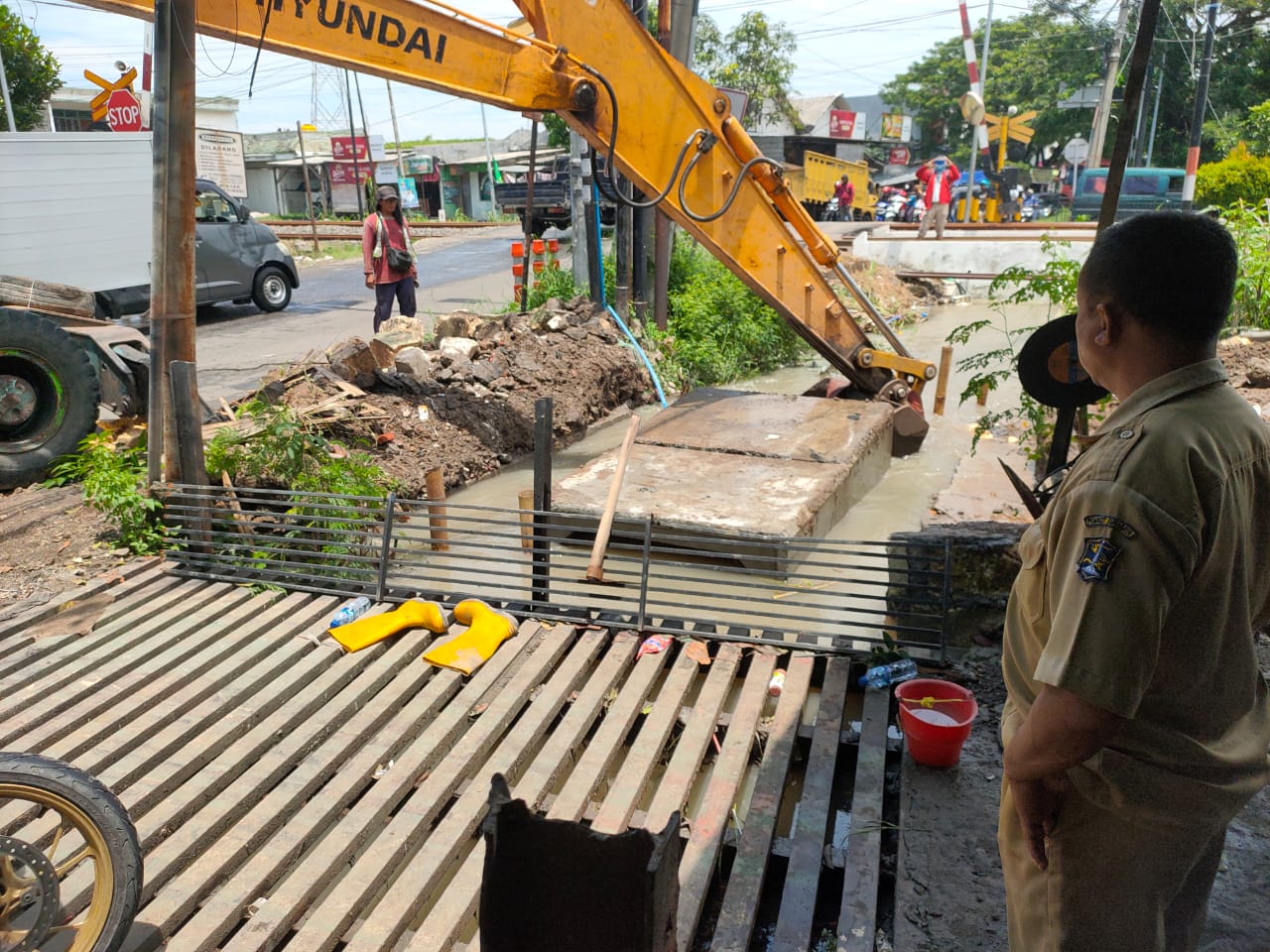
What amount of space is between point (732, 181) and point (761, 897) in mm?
6019

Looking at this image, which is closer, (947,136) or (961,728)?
(961,728)

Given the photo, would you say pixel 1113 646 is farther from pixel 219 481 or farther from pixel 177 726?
pixel 219 481

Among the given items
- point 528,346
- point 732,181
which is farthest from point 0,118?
point 732,181

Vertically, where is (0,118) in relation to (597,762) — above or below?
above

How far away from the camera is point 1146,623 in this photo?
1.33 m

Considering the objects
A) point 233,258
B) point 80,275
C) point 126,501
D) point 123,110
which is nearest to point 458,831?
point 126,501

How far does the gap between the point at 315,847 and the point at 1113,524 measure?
8.75 feet

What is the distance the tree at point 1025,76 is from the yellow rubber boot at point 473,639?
37.0 m

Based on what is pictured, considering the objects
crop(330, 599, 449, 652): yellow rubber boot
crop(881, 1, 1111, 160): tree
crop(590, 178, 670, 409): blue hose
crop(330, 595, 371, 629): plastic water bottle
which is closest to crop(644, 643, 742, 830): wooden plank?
crop(330, 599, 449, 652): yellow rubber boot

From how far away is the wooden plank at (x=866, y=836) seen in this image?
261 cm

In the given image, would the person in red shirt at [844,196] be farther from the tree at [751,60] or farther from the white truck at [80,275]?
the white truck at [80,275]

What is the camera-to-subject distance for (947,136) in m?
49.4

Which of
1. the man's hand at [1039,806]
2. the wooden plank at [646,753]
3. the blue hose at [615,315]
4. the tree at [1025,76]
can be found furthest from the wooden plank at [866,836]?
the tree at [1025,76]

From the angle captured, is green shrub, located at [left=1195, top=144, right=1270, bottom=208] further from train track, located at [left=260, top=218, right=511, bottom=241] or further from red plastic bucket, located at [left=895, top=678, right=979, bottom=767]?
train track, located at [left=260, top=218, right=511, bottom=241]
